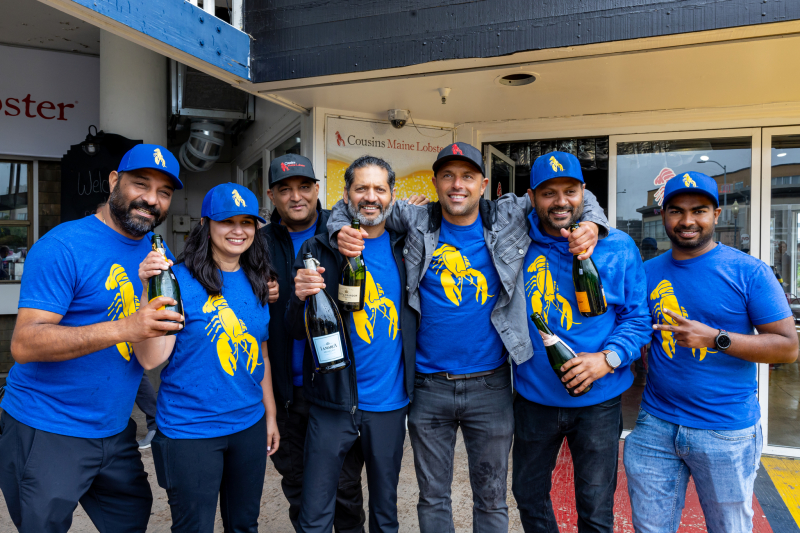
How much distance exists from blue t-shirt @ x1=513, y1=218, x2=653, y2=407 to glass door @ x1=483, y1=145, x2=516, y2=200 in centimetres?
286

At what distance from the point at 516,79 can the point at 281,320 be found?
262 cm

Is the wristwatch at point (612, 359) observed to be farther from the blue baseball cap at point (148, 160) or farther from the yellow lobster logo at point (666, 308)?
the blue baseball cap at point (148, 160)

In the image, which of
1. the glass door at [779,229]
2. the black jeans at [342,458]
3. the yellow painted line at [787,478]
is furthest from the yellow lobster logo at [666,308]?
the glass door at [779,229]

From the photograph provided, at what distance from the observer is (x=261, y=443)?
7.36ft

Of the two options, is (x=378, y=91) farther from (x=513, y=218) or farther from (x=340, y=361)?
(x=340, y=361)

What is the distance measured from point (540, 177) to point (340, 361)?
1.29 meters

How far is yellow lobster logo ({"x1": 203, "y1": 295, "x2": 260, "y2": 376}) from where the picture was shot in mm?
2080

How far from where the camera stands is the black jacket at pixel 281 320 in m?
2.70

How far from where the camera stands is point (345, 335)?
231 centimetres

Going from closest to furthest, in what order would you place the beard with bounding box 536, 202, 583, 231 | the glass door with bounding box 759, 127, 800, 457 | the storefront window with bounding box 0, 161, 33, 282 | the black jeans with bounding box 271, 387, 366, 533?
1. the beard with bounding box 536, 202, 583, 231
2. the black jeans with bounding box 271, 387, 366, 533
3. the glass door with bounding box 759, 127, 800, 457
4. the storefront window with bounding box 0, 161, 33, 282

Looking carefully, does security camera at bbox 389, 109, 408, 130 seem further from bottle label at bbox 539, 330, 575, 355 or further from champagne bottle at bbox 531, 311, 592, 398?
bottle label at bbox 539, 330, 575, 355

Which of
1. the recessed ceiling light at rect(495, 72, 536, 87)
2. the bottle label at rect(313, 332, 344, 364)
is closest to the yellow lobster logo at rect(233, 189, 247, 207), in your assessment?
the bottle label at rect(313, 332, 344, 364)

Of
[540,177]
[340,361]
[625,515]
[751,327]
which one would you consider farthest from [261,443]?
[625,515]

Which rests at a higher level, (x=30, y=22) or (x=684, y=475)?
(x=30, y=22)
